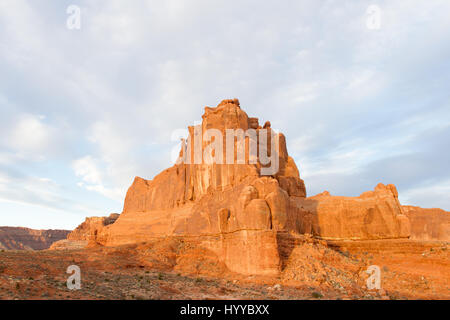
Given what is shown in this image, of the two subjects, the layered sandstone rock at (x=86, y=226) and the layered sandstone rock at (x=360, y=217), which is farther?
the layered sandstone rock at (x=86, y=226)

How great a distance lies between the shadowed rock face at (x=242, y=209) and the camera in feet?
97.9

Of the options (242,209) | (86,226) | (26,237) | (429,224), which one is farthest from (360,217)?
(26,237)

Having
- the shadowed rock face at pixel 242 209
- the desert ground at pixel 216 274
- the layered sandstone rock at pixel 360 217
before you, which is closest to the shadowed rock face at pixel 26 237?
the shadowed rock face at pixel 242 209

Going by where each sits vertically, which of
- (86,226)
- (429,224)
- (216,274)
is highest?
(429,224)

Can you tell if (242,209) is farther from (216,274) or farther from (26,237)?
(26,237)

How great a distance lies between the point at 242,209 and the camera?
3102 cm

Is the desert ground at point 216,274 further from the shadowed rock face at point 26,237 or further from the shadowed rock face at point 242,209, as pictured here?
the shadowed rock face at point 26,237

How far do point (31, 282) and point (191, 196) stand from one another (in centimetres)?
2851

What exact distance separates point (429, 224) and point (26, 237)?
133m

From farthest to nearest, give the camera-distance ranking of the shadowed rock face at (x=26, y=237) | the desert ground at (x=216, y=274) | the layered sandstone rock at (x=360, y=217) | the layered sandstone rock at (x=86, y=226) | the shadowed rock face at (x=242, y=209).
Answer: the shadowed rock face at (x=26, y=237), the layered sandstone rock at (x=86, y=226), the layered sandstone rock at (x=360, y=217), the shadowed rock face at (x=242, y=209), the desert ground at (x=216, y=274)

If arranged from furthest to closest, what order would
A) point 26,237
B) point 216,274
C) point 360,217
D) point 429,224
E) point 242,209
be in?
point 26,237 < point 429,224 < point 360,217 < point 242,209 < point 216,274

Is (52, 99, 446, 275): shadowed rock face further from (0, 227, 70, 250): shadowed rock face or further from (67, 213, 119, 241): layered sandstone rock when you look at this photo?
(0, 227, 70, 250): shadowed rock face

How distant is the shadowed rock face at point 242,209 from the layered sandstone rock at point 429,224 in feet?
29.2
